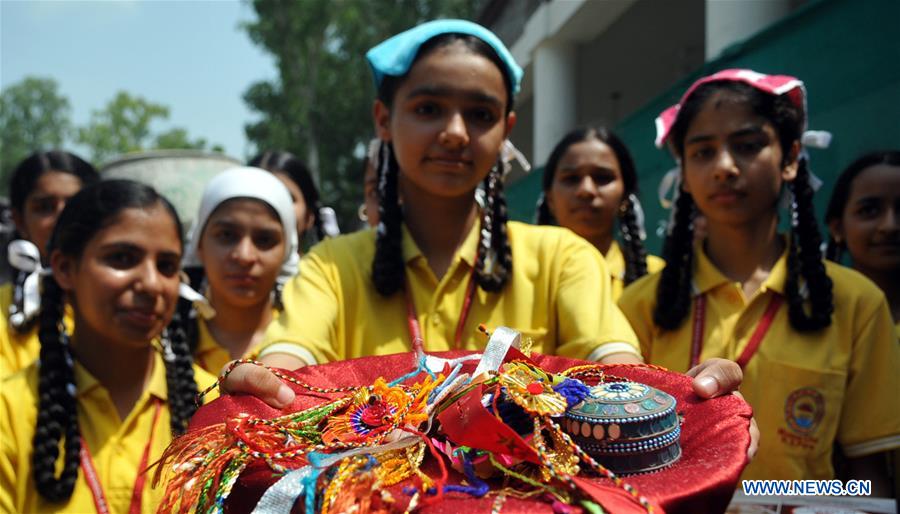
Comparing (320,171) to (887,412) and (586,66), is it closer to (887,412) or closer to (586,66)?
(586,66)

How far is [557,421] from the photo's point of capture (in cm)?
110

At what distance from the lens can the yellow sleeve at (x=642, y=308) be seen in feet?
7.93

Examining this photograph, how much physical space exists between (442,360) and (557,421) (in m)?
0.29

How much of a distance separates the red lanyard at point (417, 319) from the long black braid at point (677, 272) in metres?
0.84

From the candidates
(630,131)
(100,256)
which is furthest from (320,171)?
(100,256)

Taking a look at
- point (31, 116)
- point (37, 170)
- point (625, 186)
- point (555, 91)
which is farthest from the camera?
point (31, 116)

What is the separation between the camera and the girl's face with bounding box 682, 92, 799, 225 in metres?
2.34

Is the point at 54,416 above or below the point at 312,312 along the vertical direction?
below

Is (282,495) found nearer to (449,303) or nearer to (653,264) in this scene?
(449,303)

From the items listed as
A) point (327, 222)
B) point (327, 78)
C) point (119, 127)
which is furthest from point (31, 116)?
point (327, 222)

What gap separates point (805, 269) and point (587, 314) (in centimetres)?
105

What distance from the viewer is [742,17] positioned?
20.4ft

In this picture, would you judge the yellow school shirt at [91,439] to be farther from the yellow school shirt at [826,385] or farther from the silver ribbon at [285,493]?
the yellow school shirt at [826,385]

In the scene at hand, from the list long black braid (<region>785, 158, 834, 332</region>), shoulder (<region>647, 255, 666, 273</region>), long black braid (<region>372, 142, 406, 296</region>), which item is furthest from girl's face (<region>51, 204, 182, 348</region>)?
shoulder (<region>647, 255, 666, 273</region>)
